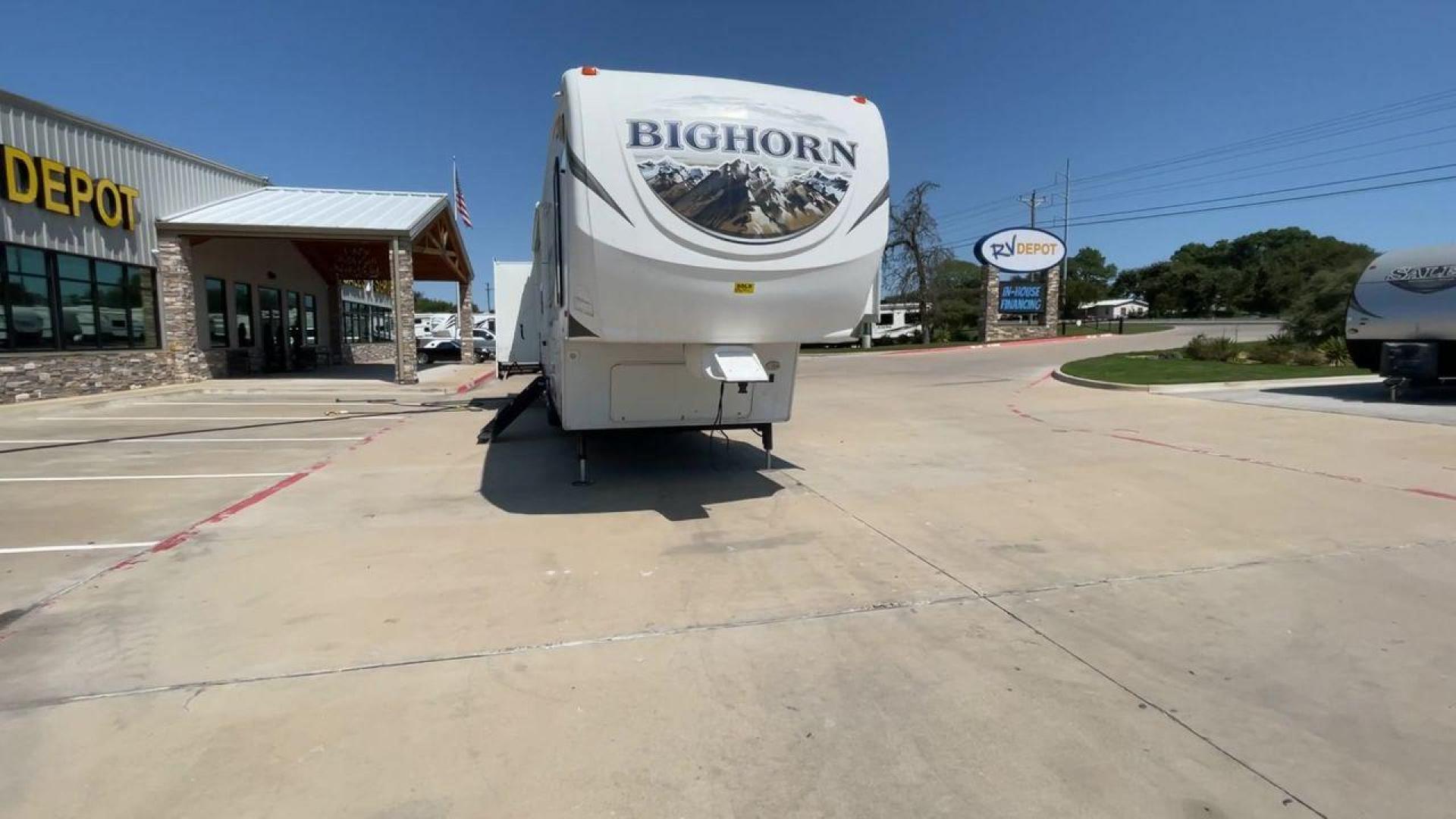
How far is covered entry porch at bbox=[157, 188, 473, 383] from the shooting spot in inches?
733

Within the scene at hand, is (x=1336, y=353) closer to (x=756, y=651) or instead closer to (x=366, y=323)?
(x=756, y=651)

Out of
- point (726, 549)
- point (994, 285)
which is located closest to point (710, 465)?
point (726, 549)

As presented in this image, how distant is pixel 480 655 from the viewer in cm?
382

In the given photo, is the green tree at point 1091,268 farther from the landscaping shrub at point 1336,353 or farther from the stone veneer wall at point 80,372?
the stone veneer wall at point 80,372

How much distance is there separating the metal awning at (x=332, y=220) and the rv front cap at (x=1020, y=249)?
24.9 metres

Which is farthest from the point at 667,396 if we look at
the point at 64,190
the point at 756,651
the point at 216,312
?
the point at 216,312

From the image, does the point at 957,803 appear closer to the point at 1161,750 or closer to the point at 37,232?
the point at 1161,750

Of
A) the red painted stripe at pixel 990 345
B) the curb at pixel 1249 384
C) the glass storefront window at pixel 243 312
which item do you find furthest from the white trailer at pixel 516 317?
the red painted stripe at pixel 990 345

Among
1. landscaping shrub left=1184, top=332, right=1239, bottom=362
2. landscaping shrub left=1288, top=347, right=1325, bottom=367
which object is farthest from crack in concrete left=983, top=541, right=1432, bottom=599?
landscaping shrub left=1184, top=332, right=1239, bottom=362

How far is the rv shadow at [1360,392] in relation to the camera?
44.0ft

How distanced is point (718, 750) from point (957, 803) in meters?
0.92

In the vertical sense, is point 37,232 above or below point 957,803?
above

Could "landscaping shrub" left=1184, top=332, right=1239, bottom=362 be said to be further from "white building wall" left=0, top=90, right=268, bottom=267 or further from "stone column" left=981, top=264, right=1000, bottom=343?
"white building wall" left=0, top=90, right=268, bottom=267

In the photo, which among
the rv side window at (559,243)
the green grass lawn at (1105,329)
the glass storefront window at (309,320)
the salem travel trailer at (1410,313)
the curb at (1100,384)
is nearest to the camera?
the rv side window at (559,243)
